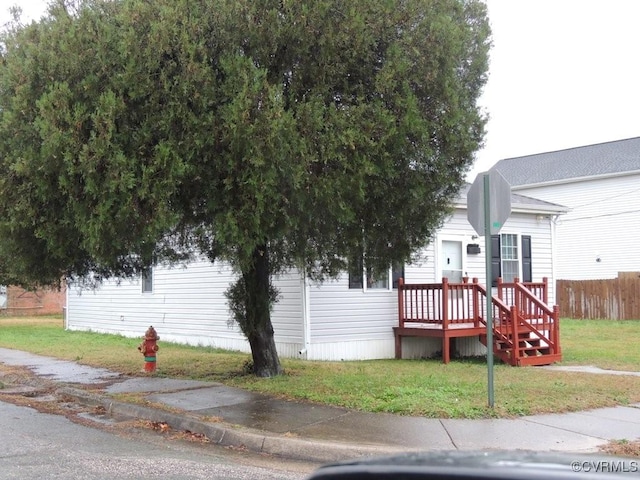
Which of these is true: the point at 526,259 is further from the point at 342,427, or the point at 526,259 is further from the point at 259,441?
the point at 259,441

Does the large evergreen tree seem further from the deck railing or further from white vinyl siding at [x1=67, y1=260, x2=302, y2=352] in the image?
white vinyl siding at [x1=67, y1=260, x2=302, y2=352]

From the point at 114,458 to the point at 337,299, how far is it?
912cm

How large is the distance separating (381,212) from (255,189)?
2.78 meters

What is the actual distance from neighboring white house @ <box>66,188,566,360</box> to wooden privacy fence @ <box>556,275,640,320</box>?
35.4ft

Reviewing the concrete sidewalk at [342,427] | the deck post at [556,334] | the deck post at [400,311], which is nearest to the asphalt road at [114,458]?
the concrete sidewalk at [342,427]

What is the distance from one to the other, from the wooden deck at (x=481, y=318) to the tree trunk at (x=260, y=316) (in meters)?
4.67

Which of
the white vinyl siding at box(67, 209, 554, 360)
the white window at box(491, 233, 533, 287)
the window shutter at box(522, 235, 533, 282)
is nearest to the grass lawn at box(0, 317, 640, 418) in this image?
the white vinyl siding at box(67, 209, 554, 360)

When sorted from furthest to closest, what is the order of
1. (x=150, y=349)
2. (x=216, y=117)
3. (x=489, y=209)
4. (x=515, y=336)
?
(x=515, y=336) → (x=150, y=349) → (x=489, y=209) → (x=216, y=117)

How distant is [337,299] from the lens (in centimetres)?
1566

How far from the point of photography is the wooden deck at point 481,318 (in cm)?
1459

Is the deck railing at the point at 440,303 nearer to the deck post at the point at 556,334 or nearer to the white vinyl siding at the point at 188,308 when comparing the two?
the deck post at the point at 556,334

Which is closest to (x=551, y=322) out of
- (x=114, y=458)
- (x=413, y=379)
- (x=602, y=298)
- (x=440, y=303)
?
(x=440, y=303)

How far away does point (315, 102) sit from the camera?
344 inches

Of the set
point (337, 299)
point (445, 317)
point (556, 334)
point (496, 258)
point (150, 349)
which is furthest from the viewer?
point (496, 258)
